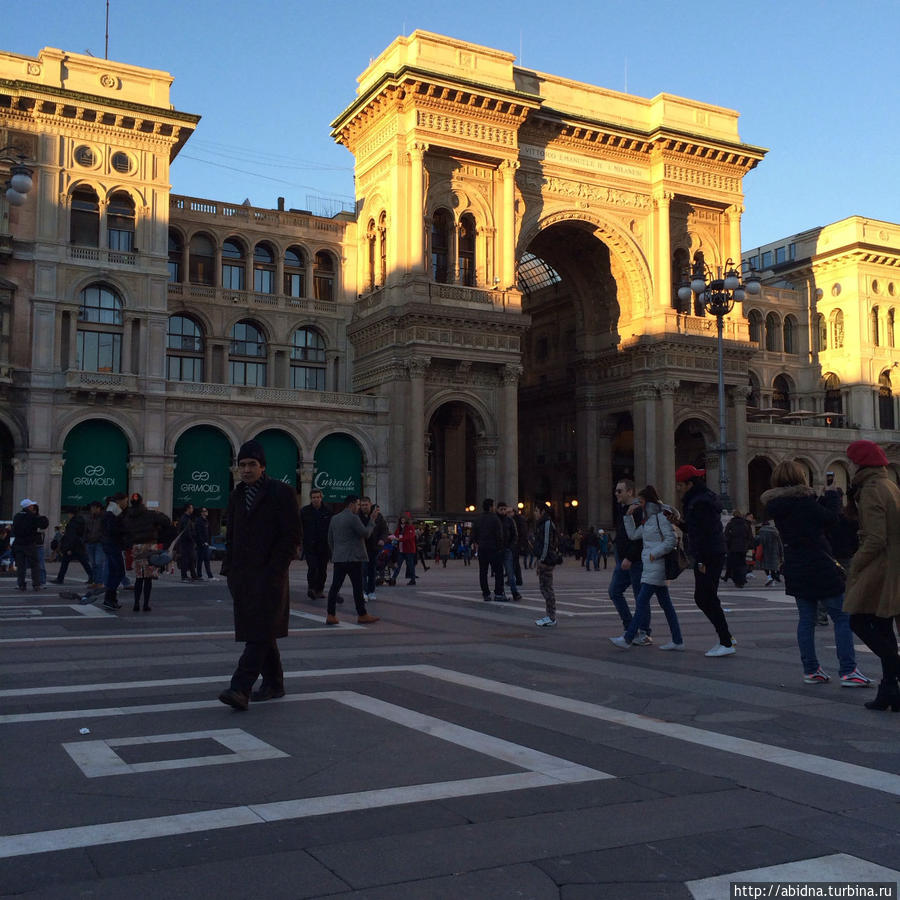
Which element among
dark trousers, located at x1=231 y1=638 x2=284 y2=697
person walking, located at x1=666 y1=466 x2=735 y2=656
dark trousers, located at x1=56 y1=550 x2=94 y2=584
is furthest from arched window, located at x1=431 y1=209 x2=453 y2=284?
dark trousers, located at x1=231 y1=638 x2=284 y2=697

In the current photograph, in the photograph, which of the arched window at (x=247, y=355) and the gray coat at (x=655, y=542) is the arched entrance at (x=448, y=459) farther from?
the gray coat at (x=655, y=542)

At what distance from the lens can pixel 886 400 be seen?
64.7 meters

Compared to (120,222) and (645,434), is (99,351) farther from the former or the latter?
(645,434)

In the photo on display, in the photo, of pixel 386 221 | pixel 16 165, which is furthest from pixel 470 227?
pixel 16 165

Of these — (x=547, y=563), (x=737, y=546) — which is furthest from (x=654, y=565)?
(x=737, y=546)

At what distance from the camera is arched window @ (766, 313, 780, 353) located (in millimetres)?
64875

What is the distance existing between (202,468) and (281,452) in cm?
346

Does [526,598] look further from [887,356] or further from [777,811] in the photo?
[887,356]

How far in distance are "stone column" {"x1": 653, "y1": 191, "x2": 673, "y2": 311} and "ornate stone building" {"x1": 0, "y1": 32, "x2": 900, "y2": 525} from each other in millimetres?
183

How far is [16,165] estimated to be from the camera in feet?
65.1

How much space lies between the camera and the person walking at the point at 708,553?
34.6 feet

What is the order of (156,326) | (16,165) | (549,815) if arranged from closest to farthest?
(549,815), (16,165), (156,326)

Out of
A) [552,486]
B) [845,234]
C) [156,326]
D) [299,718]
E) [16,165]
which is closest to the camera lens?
[299,718]

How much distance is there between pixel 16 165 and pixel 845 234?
56.5 metres
